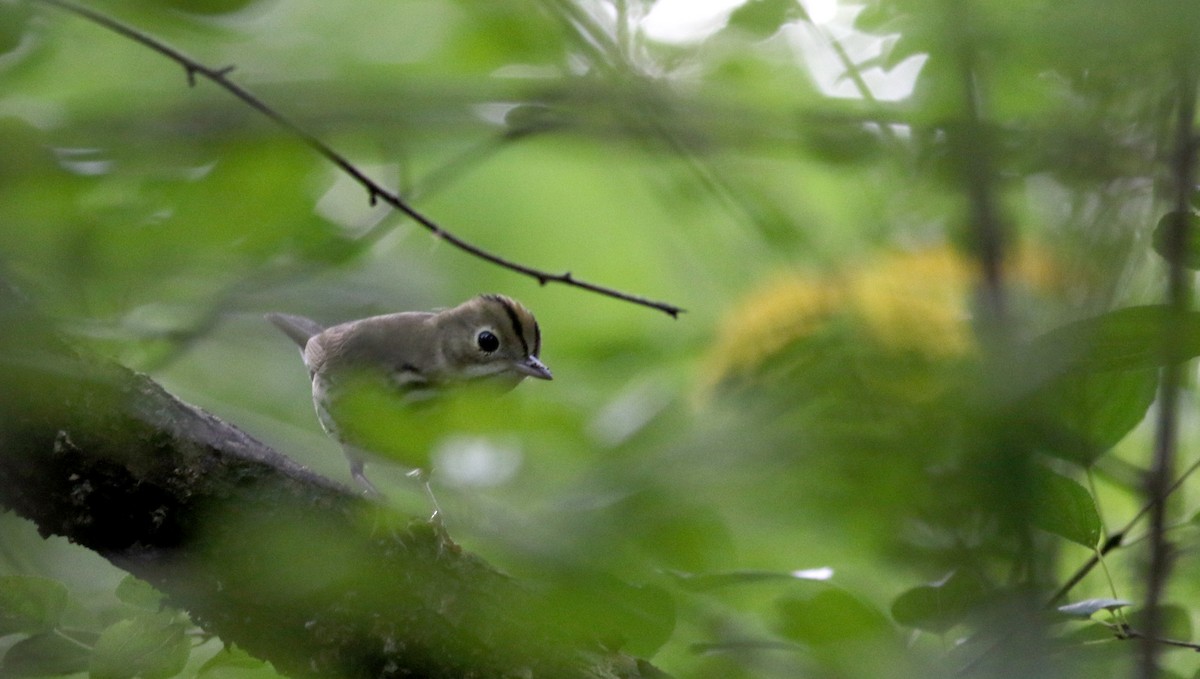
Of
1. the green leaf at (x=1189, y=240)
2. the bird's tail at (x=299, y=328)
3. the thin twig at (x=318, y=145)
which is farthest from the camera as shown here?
the bird's tail at (x=299, y=328)

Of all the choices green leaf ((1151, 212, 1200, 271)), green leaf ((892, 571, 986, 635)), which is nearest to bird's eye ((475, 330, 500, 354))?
green leaf ((892, 571, 986, 635))

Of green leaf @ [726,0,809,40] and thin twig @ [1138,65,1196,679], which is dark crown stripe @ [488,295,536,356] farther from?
thin twig @ [1138,65,1196,679]

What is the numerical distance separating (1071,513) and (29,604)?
1558 millimetres

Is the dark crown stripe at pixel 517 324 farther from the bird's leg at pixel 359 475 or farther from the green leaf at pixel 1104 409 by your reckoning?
the green leaf at pixel 1104 409

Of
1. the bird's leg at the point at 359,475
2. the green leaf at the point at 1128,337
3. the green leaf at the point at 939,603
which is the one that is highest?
the bird's leg at the point at 359,475

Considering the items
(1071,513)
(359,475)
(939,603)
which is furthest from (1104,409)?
(359,475)

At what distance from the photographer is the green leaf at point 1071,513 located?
148 cm

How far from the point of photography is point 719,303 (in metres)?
3.17

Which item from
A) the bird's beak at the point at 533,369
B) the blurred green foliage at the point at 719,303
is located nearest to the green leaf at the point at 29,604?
the blurred green foliage at the point at 719,303

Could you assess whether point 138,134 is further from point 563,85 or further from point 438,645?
point 438,645

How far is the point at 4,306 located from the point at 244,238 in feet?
5.15

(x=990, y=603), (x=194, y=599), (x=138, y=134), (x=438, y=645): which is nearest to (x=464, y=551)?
(x=438, y=645)

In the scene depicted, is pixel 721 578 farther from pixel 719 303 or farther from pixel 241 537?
pixel 719 303

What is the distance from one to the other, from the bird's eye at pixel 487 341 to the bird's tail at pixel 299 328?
28.3 inches
